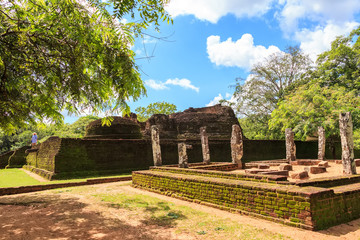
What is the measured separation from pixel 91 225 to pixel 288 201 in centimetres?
334

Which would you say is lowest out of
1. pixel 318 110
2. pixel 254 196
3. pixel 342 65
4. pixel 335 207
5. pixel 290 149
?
pixel 335 207

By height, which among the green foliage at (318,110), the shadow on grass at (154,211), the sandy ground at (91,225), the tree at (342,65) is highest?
the tree at (342,65)

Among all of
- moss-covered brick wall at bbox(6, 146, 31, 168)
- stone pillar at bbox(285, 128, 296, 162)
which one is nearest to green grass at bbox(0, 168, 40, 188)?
moss-covered brick wall at bbox(6, 146, 31, 168)

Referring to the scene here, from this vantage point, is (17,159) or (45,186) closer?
(45,186)

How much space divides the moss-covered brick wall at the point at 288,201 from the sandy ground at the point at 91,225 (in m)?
0.14

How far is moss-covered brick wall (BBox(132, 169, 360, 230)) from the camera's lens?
12.5ft

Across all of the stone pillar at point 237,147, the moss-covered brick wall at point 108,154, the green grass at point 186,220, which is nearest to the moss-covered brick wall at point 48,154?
the moss-covered brick wall at point 108,154

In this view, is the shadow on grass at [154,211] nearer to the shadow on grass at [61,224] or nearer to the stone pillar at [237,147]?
the shadow on grass at [61,224]

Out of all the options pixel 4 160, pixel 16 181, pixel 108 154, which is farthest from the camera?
pixel 4 160

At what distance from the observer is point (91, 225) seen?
14.3 ft

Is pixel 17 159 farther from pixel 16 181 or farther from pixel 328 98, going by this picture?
pixel 328 98

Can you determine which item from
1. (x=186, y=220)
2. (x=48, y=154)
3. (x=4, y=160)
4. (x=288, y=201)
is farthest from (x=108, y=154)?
(x=4, y=160)

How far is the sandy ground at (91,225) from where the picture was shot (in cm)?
374

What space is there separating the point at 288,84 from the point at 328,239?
24964 millimetres
